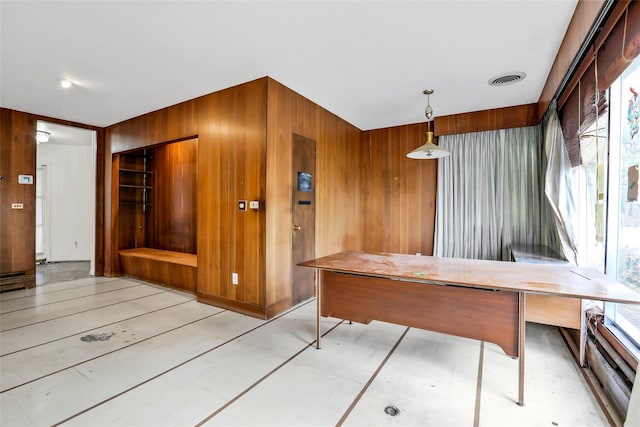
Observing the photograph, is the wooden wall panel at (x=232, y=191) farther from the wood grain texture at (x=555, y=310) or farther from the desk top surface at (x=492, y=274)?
the wood grain texture at (x=555, y=310)

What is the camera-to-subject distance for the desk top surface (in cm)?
174

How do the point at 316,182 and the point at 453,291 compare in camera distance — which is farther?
the point at 316,182

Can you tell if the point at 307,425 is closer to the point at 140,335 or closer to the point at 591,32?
the point at 140,335

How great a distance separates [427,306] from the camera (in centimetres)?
226

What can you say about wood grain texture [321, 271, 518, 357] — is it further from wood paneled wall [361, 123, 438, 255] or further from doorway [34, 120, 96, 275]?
doorway [34, 120, 96, 275]

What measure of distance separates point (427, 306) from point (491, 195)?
9.45ft

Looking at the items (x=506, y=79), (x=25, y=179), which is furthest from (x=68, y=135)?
(x=506, y=79)

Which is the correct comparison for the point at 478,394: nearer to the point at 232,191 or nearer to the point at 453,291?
the point at 453,291

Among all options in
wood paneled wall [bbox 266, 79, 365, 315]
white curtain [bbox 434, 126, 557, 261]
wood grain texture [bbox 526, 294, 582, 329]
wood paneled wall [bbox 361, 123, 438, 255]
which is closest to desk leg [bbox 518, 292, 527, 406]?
wood grain texture [bbox 526, 294, 582, 329]

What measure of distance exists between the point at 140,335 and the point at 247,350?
113 centimetres

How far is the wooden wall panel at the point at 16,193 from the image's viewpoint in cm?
436

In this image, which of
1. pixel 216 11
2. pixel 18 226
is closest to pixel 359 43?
pixel 216 11

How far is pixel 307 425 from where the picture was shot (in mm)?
1691

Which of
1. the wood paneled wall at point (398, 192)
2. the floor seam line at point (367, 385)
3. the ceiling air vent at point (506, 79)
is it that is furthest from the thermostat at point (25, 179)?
the ceiling air vent at point (506, 79)
